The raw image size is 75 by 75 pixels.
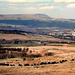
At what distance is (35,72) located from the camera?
39500 mm

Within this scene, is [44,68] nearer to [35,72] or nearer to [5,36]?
[35,72]

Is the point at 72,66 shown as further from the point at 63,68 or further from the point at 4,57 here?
the point at 4,57

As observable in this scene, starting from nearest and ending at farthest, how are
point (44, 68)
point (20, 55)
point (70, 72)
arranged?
1. point (70, 72)
2. point (44, 68)
3. point (20, 55)

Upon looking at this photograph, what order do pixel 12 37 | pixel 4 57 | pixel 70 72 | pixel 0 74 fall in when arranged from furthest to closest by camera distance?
pixel 12 37 < pixel 4 57 < pixel 70 72 < pixel 0 74

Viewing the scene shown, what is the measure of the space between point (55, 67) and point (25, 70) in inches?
227

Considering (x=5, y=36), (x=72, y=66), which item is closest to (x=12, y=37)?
(x=5, y=36)

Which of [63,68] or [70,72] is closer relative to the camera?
[70,72]

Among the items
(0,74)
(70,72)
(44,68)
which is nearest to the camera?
(0,74)

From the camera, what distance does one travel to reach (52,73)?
128 feet

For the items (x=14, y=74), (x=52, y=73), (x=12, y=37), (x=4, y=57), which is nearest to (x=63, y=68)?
(x=52, y=73)

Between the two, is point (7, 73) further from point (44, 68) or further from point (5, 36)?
point (5, 36)

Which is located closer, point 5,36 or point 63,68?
point 63,68

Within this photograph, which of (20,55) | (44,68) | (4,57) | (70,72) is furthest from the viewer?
(20,55)

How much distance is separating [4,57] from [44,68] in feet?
57.2
